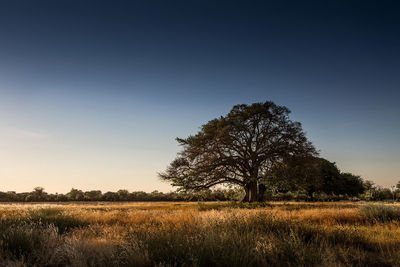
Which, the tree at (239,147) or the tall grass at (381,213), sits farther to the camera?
the tree at (239,147)

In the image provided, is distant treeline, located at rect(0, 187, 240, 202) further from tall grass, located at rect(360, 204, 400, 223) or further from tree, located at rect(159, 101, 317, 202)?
tall grass, located at rect(360, 204, 400, 223)

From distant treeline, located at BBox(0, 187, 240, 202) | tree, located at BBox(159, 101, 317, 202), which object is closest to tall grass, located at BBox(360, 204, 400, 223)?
tree, located at BBox(159, 101, 317, 202)

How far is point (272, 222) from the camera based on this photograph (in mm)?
7852

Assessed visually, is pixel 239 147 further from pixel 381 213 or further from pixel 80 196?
pixel 80 196

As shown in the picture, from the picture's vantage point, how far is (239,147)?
1052 inches

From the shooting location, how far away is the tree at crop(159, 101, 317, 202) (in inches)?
1004

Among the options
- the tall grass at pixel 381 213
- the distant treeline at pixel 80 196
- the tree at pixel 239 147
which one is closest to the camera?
the tall grass at pixel 381 213

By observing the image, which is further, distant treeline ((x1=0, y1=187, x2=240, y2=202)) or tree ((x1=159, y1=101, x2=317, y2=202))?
distant treeline ((x1=0, y1=187, x2=240, y2=202))

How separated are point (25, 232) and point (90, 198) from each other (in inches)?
2292

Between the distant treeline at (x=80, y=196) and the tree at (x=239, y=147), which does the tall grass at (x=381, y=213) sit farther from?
the distant treeline at (x=80, y=196)

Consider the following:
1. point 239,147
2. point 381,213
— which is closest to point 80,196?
point 239,147

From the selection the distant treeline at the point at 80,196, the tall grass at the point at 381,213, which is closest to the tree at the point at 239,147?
the tall grass at the point at 381,213

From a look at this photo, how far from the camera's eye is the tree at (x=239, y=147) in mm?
25500

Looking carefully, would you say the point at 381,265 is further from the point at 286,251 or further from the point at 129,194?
the point at 129,194
